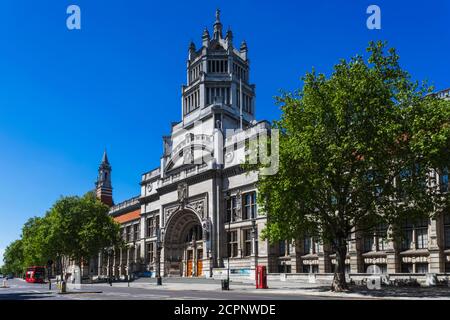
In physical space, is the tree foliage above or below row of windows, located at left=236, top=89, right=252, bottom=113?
below

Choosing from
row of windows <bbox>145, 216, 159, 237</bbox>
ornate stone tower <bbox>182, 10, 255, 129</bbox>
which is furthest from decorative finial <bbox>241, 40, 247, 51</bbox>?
row of windows <bbox>145, 216, 159, 237</bbox>

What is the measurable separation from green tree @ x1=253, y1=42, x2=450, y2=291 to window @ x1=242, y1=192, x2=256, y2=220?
22.1 m

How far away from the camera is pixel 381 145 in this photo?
3050cm

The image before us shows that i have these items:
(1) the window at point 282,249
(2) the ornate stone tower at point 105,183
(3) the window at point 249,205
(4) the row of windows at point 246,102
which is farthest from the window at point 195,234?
(2) the ornate stone tower at point 105,183

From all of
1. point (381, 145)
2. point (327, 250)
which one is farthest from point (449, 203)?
point (327, 250)

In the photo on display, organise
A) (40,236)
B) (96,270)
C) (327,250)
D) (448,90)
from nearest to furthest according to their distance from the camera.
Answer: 1. (448,90)
2. (327,250)
3. (40,236)
4. (96,270)

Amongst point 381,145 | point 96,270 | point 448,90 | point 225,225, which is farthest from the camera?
point 96,270

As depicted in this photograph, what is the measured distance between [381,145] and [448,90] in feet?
40.0

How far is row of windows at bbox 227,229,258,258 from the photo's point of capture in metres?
56.2

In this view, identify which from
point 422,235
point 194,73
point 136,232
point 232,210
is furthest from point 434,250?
point 136,232

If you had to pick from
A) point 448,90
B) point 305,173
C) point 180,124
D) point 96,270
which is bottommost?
point 96,270

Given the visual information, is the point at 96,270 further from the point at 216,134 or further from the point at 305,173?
the point at 305,173

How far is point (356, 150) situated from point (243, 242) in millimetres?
28216

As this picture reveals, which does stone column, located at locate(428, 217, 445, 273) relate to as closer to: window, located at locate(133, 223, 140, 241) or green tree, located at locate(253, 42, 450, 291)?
green tree, located at locate(253, 42, 450, 291)
